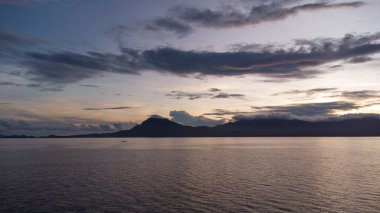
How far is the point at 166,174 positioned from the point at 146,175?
566 centimetres

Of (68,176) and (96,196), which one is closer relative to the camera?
(96,196)

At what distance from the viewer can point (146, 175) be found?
294 ft

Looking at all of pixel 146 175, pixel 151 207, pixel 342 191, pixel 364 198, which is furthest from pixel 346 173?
pixel 151 207

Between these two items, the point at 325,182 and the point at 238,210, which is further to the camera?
the point at 325,182

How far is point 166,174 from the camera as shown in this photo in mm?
92125

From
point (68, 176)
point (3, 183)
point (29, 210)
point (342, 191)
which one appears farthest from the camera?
point (68, 176)

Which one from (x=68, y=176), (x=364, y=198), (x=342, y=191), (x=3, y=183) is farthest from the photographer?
(x=68, y=176)

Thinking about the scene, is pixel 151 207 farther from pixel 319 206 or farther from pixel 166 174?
pixel 166 174

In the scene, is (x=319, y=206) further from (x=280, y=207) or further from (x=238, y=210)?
(x=238, y=210)

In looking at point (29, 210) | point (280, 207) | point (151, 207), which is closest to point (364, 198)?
point (280, 207)

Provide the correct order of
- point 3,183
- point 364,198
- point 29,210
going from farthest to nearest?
point 3,183, point 364,198, point 29,210

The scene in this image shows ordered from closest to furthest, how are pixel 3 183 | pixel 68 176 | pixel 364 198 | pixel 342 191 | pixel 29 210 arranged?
pixel 29 210, pixel 364 198, pixel 342 191, pixel 3 183, pixel 68 176

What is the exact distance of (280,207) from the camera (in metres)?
52.2

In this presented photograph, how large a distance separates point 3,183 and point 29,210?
3088 centimetres
